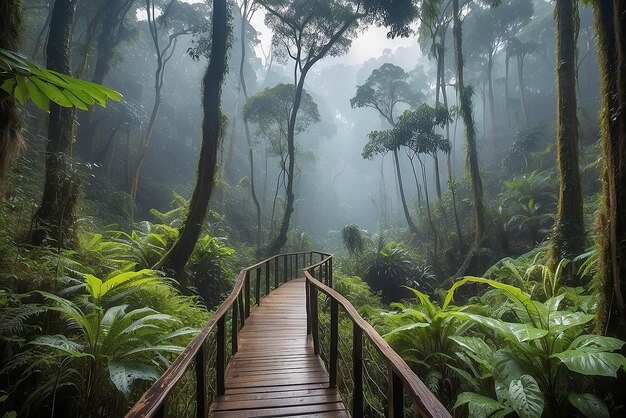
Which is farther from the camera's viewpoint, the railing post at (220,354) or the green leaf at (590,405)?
the railing post at (220,354)

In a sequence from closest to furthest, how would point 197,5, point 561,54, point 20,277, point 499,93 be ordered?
1. point 20,277
2. point 561,54
3. point 197,5
4. point 499,93

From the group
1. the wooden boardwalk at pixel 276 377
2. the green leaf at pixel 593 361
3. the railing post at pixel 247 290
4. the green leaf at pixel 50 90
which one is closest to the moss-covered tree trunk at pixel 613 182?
the green leaf at pixel 593 361

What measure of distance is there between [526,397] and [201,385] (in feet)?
7.61

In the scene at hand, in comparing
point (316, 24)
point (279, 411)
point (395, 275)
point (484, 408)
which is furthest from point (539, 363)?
point (316, 24)

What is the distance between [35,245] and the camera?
4.48 m

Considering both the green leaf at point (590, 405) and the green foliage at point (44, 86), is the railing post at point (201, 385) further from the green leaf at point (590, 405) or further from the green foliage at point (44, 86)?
the green leaf at point (590, 405)

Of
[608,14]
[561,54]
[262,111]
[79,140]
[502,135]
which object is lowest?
[608,14]

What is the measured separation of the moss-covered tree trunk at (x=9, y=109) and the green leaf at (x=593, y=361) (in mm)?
4835

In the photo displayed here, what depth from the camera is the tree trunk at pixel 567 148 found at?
5500mm

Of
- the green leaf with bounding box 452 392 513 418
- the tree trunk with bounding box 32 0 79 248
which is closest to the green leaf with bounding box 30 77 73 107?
the green leaf with bounding box 452 392 513 418

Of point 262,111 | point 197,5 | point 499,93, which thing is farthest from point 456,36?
point 499,93

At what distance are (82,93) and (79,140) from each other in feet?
62.5

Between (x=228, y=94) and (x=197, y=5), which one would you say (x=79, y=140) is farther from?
(x=228, y=94)

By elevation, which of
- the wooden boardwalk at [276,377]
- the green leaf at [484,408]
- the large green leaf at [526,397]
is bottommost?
the wooden boardwalk at [276,377]
